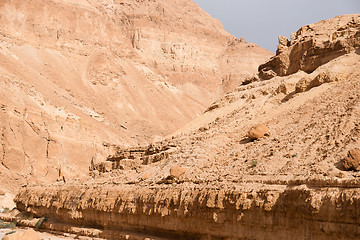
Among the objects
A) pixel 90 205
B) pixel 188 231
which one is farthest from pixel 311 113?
pixel 90 205

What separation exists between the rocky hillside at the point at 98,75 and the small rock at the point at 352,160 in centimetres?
2225

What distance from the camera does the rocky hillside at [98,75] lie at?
1282 inches

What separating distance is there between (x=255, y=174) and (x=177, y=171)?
9.39ft

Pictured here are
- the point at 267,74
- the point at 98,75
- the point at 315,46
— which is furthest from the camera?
the point at 98,75

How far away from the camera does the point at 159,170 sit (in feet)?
46.4

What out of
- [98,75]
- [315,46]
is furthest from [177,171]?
[98,75]

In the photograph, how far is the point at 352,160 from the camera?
8.59 metres

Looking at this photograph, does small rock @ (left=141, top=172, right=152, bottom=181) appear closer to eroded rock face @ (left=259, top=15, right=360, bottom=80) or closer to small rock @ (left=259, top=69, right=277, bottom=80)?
eroded rock face @ (left=259, top=15, right=360, bottom=80)

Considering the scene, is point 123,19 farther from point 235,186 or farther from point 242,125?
point 235,186

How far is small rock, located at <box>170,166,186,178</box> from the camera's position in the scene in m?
12.6

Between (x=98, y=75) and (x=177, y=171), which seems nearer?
(x=177, y=171)

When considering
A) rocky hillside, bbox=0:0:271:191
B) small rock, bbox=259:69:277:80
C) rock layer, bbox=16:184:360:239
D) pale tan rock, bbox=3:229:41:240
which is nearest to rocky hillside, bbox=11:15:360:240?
rock layer, bbox=16:184:360:239

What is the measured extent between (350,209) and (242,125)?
8.65m

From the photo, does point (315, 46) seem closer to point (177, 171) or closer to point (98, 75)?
point (177, 171)
